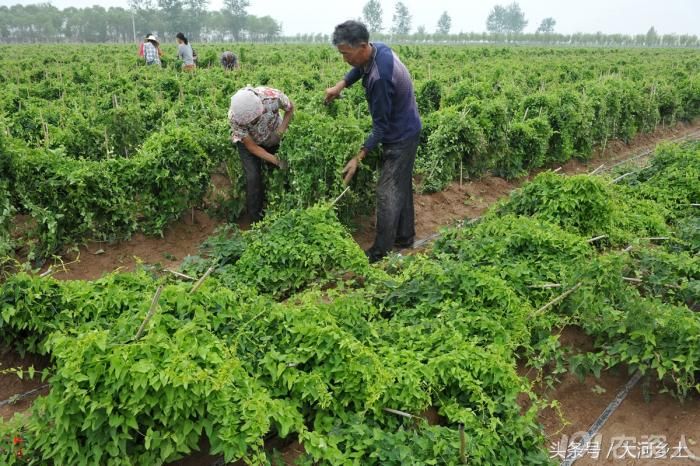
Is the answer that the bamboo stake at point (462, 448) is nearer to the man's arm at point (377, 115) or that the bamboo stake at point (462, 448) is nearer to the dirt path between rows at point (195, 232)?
the dirt path between rows at point (195, 232)

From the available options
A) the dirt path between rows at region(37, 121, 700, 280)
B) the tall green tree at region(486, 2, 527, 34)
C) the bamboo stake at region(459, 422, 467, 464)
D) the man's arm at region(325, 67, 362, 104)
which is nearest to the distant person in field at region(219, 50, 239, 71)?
the dirt path between rows at region(37, 121, 700, 280)

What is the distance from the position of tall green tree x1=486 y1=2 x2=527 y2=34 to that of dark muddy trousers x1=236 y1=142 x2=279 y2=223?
6194 inches

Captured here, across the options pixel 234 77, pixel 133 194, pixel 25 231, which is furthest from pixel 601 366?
pixel 234 77

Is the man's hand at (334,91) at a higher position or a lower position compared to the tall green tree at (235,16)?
lower

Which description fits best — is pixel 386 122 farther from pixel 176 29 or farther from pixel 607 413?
pixel 176 29

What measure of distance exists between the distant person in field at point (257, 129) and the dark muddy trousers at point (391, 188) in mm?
1198

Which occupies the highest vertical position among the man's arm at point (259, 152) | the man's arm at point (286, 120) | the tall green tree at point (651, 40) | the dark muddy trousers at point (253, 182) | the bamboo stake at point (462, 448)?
the tall green tree at point (651, 40)

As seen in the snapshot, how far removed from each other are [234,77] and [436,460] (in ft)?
46.7

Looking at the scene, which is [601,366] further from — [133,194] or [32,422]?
[133,194]

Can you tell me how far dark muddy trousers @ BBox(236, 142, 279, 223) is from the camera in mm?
6418

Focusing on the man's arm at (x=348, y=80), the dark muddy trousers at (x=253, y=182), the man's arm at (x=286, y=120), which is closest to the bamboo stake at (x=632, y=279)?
the man's arm at (x=348, y=80)

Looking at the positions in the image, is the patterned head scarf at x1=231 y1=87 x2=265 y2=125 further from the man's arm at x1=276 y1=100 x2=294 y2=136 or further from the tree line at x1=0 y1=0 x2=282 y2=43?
the tree line at x1=0 y1=0 x2=282 y2=43

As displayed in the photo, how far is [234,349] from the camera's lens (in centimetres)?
337

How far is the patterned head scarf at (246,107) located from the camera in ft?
19.4
